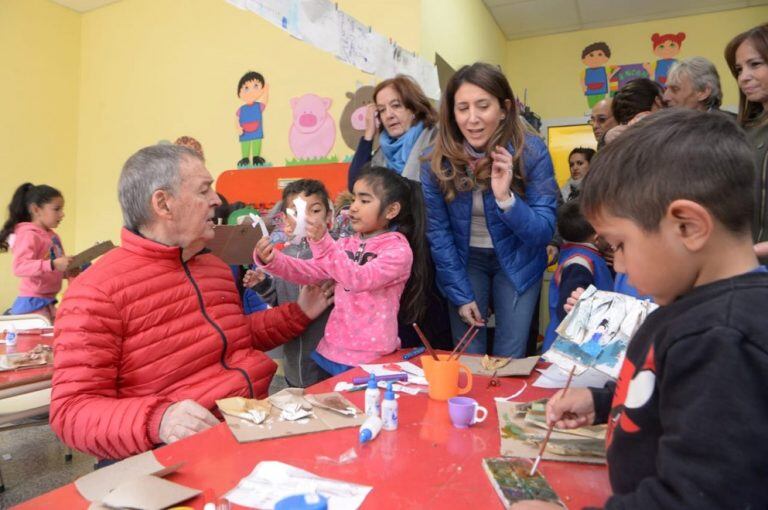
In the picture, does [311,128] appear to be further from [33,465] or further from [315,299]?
[33,465]

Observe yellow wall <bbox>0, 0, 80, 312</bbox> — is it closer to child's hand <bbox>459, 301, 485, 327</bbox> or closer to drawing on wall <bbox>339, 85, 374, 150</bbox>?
drawing on wall <bbox>339, 85, 374, 150</bbox>

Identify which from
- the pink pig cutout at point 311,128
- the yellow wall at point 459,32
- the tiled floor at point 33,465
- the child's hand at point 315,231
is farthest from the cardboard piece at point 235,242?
the pink pig cutout at point 311,128

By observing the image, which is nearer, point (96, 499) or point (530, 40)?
point (96, 499)

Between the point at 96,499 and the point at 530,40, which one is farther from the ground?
the point at 530,40

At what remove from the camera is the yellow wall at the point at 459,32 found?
3732mm

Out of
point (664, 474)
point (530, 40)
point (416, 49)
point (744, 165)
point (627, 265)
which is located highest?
point (530, 40)

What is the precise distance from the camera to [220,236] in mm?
1817

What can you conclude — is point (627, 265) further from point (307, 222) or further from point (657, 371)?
point (307, 222)

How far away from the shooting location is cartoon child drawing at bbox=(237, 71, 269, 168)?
461 cm

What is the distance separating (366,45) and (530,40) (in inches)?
162

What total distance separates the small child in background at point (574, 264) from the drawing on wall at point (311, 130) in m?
2.32

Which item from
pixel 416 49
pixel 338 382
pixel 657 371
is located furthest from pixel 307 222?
pixel 416 49

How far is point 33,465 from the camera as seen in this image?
9.38 feet

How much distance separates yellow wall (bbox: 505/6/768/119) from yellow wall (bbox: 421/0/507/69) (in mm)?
428
